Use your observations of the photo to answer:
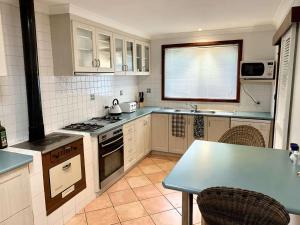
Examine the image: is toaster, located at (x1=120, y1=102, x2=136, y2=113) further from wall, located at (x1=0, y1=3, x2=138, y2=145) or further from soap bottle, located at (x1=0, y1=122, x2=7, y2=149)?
soap bottle, located at (x1=0, y1=122, x2=7, y2=149)

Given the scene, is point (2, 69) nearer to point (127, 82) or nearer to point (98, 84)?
point (98, 84)

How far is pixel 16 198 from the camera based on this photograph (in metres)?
1.87

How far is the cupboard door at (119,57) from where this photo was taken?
3625 mm

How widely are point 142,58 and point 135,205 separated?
2.77m

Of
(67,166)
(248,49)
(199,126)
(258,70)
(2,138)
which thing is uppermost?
(248,49)

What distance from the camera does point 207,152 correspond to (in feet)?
6.66

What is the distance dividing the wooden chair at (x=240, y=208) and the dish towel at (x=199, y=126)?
2.90m

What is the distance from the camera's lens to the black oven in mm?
2957

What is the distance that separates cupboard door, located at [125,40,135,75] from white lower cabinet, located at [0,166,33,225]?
2.45m

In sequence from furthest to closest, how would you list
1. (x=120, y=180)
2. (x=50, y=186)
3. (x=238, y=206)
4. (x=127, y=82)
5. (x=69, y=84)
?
(x=127, y=82) < (x=120, y=180) < (x=69, y=84) < (x=50, y=186) < (x=238, y=206)

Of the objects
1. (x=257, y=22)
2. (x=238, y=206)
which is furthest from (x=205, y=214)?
(x=257, y=22)

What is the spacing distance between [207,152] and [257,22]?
9.03 feet

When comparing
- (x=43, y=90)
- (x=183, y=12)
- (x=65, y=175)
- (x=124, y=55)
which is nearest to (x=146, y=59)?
(x=124, y=55)

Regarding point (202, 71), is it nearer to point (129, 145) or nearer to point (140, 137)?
point (140, 137)
